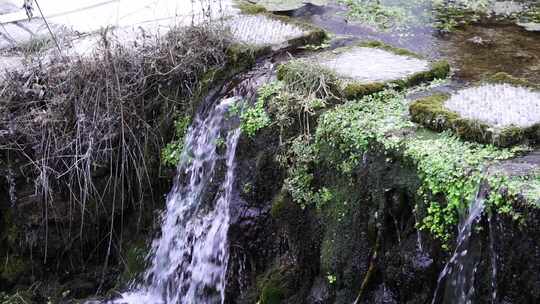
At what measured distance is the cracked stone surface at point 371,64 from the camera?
4.07 meters

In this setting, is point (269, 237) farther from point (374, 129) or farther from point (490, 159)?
point (490, 159)

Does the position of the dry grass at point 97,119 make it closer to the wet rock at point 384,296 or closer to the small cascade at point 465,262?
the wet rock at point 384,296

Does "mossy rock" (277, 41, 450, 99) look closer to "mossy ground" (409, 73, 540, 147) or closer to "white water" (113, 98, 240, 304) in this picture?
"mossy ground" (409, 73, 540, 147)

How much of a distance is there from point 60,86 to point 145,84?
0.59 metres

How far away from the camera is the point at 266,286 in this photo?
12.3 ft

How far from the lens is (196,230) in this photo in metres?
4.28

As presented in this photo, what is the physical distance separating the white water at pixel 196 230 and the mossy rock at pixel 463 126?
123 centimetres

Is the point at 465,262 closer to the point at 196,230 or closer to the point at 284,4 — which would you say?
the point at 196,230

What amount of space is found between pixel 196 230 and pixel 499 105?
203 centimetres

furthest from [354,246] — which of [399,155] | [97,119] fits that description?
[97,119]

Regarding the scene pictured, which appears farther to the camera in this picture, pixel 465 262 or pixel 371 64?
pixel 371 64

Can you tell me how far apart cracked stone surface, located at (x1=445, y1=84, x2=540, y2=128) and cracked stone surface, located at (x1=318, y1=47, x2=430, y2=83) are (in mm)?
517

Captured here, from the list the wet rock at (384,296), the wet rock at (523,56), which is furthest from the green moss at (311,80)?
the wet rock at (523,56)

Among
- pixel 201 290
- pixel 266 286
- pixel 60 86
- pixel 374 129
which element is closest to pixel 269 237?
pixel 266 286
